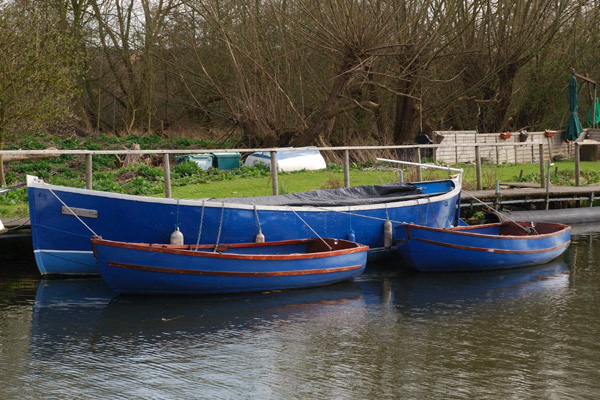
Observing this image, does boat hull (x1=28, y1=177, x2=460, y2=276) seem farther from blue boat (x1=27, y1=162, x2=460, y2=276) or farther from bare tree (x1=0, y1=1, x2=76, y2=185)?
bare tree (x1=0, y1=1, x2=76, y2=185)

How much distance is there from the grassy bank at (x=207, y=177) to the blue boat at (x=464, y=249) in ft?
14.5

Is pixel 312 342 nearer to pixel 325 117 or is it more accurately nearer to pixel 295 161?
pixel 295 161

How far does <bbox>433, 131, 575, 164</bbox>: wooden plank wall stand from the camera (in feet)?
85.1

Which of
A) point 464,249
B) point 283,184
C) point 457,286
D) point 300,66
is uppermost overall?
point 300,66

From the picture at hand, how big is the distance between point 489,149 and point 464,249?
52.0 feet

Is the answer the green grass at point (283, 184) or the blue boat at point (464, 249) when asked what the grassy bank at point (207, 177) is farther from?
the blue boat at point (464, 249)

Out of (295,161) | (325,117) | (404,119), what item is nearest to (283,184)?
(295,161)

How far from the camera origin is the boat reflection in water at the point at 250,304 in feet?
29.9

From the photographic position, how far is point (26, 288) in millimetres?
11641

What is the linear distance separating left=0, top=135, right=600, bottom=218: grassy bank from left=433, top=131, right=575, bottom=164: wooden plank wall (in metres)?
0.83

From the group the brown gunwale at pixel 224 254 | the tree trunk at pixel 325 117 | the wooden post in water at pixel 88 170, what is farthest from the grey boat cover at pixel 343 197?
the tree trunk at pixel 325 117

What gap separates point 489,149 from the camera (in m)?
27.7

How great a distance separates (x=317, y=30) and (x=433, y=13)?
5.28m

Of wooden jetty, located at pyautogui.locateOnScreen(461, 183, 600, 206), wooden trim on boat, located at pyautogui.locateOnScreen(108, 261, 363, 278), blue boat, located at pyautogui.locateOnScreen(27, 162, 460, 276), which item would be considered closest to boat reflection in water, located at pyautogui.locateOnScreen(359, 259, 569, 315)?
wooden trim on boat, located at pyautogui.locateOnScreen(108, 261, 363, 278)
